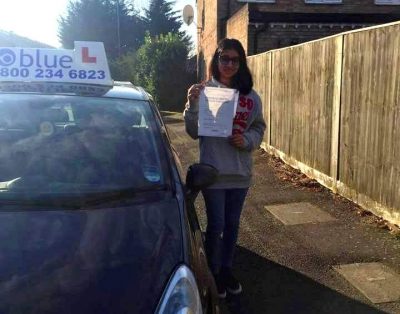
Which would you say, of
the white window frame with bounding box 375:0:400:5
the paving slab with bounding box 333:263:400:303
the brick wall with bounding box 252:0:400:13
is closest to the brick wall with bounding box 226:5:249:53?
the brick wall with bounding box 252:0:400:13

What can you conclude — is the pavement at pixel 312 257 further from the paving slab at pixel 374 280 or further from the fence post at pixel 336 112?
the fence post at pixel 336 112

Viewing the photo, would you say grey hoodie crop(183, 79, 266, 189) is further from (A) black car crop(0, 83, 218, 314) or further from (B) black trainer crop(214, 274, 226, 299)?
(B) black trainer crop(214, 274, 226, 299)

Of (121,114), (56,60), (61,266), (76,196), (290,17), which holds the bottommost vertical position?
(61,266)

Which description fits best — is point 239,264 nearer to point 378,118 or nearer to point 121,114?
point 121,114

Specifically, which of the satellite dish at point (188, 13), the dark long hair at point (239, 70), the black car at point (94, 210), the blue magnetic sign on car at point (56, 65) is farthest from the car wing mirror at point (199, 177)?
the satellite dish at point (188, 13)

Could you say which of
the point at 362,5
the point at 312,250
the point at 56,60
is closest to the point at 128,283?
the point at 56,60

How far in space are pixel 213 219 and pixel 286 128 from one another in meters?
5.79

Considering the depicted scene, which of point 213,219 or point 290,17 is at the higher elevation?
point 290,17

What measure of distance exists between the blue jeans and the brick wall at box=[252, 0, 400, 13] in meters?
15.9

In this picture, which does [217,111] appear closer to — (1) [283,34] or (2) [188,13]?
(1) [283,34]

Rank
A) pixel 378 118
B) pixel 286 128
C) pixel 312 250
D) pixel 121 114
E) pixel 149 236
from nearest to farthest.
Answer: pixel 149 236 → pixel 121 114 → pixel 312 250 → pixel 378 118 → pixel 286 128

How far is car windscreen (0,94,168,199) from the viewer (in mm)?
2693

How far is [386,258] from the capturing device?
4.53 metres

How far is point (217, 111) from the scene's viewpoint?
11.3 feet
